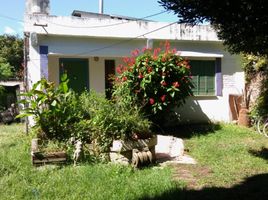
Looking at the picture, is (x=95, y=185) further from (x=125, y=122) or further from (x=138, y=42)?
(x=138, y=42)

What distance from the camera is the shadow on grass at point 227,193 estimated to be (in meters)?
5.48

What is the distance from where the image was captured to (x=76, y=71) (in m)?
12.3

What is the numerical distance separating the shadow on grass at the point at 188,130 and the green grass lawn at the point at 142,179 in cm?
232

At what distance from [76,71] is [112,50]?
1.49 metres

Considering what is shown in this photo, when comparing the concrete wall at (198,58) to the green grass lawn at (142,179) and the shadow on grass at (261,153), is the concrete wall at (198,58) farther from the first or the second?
the green grass lawn at (142,179)

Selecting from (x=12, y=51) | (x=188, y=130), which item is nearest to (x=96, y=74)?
(x=188, y=130)

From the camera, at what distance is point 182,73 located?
10.6 m

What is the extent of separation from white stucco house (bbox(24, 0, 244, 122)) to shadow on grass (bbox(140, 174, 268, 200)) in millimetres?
6254

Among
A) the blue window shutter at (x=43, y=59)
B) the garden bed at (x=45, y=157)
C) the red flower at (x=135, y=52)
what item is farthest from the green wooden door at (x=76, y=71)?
the garden bed at (x=45, y=157)

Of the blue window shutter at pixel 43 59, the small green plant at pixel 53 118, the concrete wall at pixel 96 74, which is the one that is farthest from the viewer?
the concrete wall at pixel 96 74

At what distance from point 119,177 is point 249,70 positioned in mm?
8216

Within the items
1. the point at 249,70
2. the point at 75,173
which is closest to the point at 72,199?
the point at 75,173

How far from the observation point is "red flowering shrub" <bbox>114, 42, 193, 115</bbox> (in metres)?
10.2

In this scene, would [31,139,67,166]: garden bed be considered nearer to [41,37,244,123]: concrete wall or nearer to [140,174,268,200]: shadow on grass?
[140,174,268,200]: shadow on grass
